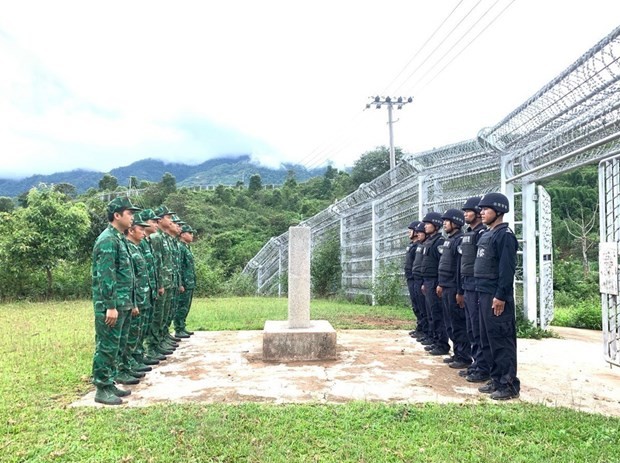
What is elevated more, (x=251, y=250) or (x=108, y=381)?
(x=251, y=250)

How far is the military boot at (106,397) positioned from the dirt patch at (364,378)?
7cm

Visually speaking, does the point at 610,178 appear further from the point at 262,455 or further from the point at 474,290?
the point at 262,455

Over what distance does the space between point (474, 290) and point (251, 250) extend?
967 inches

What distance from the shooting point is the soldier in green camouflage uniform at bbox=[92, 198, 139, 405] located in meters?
4.68

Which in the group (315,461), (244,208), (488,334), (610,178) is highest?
(244,208)

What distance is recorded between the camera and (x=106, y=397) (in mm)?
4617

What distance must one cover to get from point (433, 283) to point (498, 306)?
2.27 meters

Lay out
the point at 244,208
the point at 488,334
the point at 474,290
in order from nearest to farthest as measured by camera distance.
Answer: the point at 488,334, the point at 474,290, the point at 244,208

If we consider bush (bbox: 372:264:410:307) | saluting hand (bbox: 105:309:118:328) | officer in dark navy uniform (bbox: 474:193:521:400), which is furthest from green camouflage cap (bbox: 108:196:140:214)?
bush (bbox: 372:264:410:307)

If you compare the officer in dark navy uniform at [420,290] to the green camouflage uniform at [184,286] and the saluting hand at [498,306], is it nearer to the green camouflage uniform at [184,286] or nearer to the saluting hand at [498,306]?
the saluting hand at [498,306]

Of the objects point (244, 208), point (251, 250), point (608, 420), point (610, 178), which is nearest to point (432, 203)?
point (610, 178)

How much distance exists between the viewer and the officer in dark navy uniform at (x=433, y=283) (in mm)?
6941

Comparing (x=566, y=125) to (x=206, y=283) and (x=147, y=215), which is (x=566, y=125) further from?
(x=206, y=283)

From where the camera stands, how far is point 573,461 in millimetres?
3283
